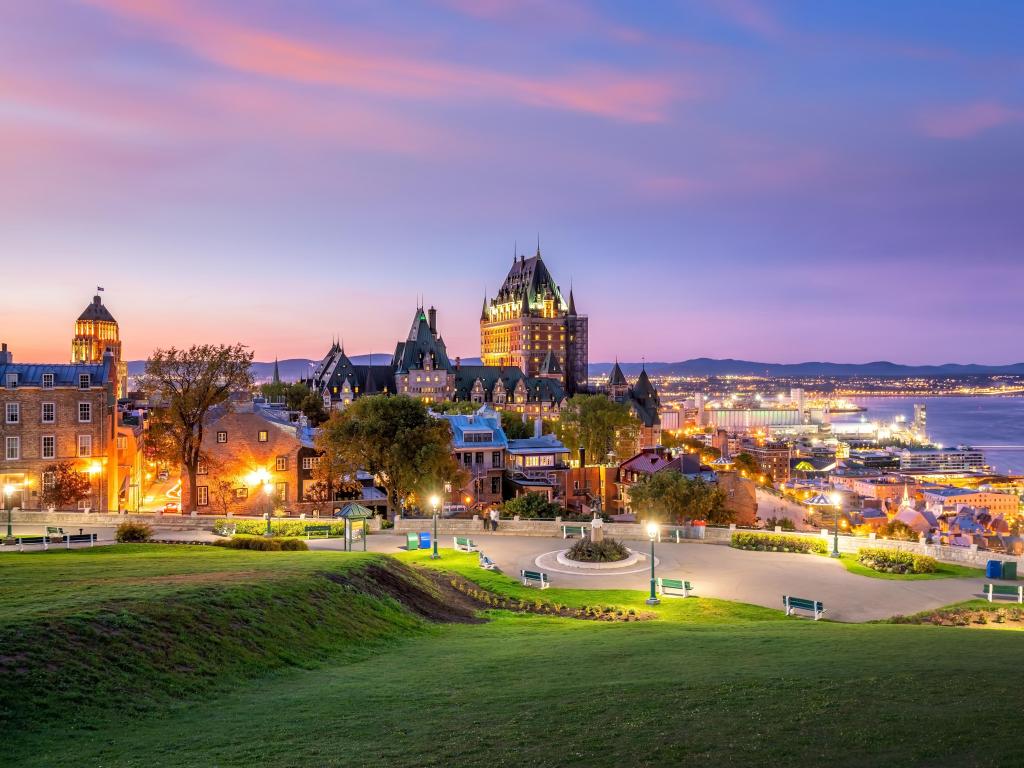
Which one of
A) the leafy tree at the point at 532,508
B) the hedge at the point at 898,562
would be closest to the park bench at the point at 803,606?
the hedge at the point at 898,562

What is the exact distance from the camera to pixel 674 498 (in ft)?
168

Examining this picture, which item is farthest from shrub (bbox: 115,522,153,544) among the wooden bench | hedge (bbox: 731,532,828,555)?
hedge (bbox: 731,532,828,555)

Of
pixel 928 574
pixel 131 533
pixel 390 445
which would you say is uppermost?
pixel 390 445

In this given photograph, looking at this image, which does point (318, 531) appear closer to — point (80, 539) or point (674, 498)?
point (80, 539)

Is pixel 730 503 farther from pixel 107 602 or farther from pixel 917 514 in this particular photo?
pixel 107 602

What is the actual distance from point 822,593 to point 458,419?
1687 inches

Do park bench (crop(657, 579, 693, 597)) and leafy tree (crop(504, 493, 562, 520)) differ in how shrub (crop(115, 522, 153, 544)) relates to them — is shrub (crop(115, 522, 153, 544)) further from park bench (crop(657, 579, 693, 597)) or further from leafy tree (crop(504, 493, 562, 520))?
park bench (crop(657, 579, 693, 597))

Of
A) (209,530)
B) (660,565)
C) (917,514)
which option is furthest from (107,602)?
(917,514)

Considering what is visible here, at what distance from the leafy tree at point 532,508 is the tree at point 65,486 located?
26.1m

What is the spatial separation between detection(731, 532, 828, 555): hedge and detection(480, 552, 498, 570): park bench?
42.1 ft

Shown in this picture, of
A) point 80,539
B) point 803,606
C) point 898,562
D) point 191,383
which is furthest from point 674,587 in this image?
point 191,383

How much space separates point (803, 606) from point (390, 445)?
28467 mm

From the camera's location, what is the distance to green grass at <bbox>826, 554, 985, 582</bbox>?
29500 millimetres

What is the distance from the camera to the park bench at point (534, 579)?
1123 inches
